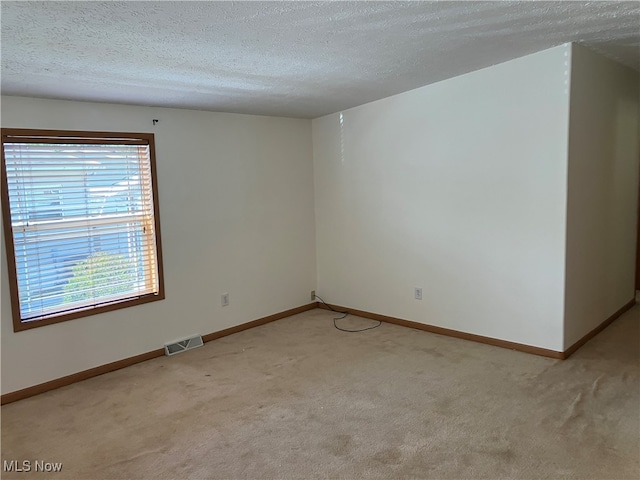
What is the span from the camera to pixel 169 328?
13.0 ft

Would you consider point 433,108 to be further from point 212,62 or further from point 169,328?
point 169,328

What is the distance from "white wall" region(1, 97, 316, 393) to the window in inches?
3.4

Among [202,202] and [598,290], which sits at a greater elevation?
[202,202]

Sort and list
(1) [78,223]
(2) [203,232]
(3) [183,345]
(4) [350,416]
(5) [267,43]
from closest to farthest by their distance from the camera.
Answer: (5) [267,43]
(4) [350,416]
(1) [78,223]
(3) [183,345]
(2) [203,232]

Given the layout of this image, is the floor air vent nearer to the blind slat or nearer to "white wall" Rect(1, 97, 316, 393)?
"white wall" Rect(1, 97, 316, 393)

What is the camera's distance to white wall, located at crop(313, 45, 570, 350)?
330cm

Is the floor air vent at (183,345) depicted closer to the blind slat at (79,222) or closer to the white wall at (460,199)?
the blind slat at (79,222)

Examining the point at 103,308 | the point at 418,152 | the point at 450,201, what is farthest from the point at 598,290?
the point at 103,308

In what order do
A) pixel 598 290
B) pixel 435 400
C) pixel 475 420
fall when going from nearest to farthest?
pixel 475 420 → pixel 435 400 → pixel 598 290

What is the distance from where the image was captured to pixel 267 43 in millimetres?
2410

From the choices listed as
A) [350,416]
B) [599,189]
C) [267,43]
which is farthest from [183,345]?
[599,189]

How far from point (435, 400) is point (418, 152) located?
2138mm

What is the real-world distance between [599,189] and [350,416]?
2.69m

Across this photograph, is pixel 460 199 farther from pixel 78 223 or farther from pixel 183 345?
pixel 78 223
